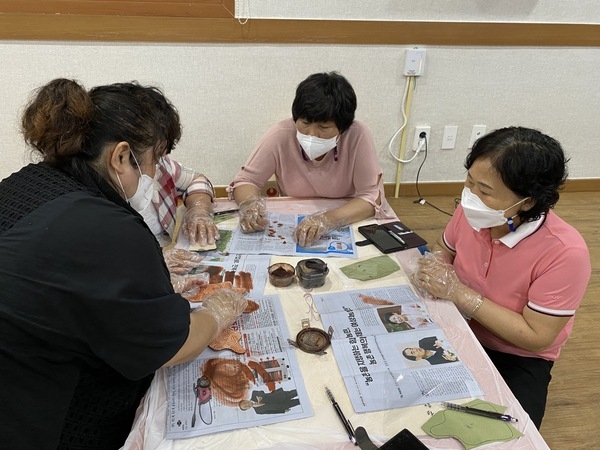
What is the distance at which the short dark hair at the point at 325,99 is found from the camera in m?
1.56

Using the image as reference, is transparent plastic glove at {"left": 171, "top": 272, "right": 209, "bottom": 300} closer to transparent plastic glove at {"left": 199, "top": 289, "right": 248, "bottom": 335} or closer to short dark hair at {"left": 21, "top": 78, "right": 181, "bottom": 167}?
transparent plastic glove at {"left": 199, "top": 289, "right": 248, "bottom": 335}

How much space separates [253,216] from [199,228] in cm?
19

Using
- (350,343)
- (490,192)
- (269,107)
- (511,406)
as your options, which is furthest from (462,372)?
(269,107)

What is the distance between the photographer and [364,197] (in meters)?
1.68

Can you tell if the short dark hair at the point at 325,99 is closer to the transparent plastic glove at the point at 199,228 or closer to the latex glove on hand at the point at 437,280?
the transparent plastic glove at the point at 199,228

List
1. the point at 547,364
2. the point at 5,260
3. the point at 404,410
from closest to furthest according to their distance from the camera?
the point at 5,260, the point at 404,410, the point at 547,364

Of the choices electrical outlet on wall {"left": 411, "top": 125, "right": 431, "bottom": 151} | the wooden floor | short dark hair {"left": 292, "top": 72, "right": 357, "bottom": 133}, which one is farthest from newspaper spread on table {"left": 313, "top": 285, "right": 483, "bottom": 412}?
electrical outlet on wall {"left": 411, "top": 125, "right": 431, "bottom": 151}

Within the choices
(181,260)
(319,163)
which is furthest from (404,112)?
(181,260)

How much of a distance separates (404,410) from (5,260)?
76 cm

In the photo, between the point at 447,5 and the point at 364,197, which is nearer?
the point at 364,197

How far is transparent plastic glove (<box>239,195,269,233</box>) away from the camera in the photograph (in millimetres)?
1483

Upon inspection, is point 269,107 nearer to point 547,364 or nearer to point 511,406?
point 547,364

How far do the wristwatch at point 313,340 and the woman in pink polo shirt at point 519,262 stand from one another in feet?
1.08

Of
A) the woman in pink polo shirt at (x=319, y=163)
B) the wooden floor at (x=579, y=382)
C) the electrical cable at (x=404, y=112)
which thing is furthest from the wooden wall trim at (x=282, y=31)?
the wooden floor at (x=579, y=382)
